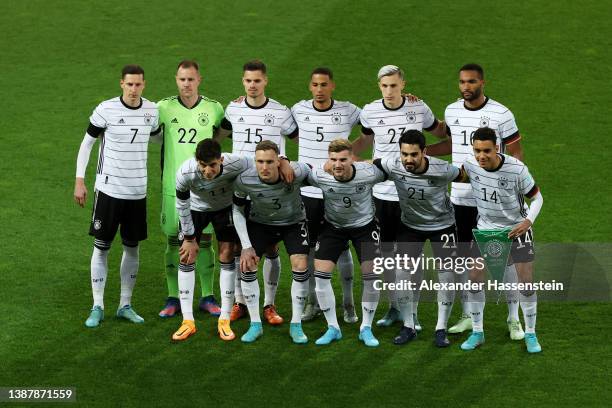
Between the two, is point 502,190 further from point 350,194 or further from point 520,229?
point 350,194

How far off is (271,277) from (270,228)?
789mm

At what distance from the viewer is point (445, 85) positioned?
64.7ft

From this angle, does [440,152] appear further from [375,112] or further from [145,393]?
[145,393]

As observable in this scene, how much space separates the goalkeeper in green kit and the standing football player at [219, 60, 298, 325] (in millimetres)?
232

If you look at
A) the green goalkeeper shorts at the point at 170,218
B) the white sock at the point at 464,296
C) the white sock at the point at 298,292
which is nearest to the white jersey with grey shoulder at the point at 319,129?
the white sock at the point at 298,292

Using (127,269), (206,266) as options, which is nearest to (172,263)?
(206,266)

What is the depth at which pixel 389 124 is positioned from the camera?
40.7ft

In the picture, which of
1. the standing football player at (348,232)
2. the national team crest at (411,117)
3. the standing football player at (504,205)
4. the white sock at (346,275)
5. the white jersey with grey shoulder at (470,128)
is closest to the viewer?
the standing football player at (504,205)

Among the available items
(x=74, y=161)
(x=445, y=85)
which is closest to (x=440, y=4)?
(x=445, y=85)

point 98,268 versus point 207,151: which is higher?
point 207,151

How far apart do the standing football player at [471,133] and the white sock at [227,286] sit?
2199 millimetres

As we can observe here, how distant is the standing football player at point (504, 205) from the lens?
11508 millimetres

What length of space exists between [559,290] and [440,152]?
211 centimetres

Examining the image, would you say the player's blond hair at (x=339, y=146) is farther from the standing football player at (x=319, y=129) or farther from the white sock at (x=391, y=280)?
the white sock at (x=391, y=280)
